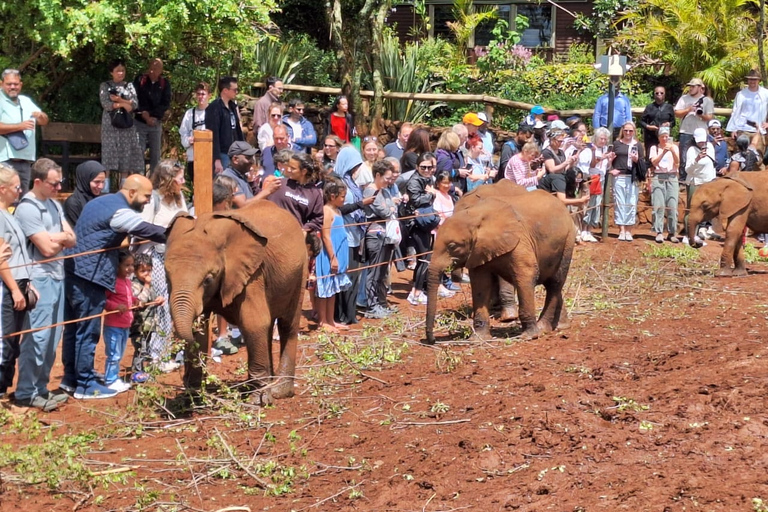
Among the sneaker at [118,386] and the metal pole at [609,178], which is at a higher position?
the metal pole at [609,178]

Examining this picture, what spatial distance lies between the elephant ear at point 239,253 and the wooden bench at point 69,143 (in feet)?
24.5

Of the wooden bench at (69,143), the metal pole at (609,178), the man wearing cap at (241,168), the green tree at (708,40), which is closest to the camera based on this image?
the man wearing cap at (241,168)

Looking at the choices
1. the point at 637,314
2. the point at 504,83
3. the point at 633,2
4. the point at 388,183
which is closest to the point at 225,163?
the point at 388,183

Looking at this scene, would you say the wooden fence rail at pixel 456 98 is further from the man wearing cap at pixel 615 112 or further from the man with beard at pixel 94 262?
the man with beard at pixel 94 262

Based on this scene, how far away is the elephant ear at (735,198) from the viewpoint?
15.8 m

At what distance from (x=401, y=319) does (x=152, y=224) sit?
4040mm

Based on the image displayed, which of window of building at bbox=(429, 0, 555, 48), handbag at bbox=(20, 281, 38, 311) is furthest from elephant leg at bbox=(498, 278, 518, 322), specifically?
window of building at bbox=(429, 0, 555, 48)

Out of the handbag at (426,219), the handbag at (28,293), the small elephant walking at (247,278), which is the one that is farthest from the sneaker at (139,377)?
the handbag at (426,219)

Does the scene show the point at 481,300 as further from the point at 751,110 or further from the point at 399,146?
the point at 751,110

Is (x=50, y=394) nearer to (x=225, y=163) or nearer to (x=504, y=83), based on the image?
(x=225, y=163)

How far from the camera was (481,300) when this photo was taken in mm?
11734

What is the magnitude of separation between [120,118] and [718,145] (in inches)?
437

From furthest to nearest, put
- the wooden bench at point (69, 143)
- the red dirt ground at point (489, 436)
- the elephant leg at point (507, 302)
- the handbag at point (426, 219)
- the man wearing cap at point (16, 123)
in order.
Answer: the wooden bench at point (69, 143), the handbag at point (426, 219), the elephant leg at point (507, 302), the man wearing cap at point (16, 123), the red dirt ground at point (489, 436)

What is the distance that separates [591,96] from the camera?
24.1 metres
